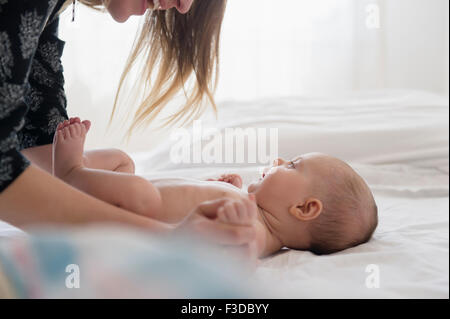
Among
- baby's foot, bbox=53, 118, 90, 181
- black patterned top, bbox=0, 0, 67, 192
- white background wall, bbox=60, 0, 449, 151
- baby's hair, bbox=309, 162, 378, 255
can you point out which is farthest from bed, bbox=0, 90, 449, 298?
white background wall, bbox=60, 0, 449, 151

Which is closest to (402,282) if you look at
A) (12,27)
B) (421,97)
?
(12,27)

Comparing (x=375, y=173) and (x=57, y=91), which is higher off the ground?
(x=57, y=91)

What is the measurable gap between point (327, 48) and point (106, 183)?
116 inches

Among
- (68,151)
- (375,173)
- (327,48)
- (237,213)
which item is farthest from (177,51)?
(327,48)

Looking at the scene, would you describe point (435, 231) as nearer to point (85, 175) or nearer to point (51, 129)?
point (85, 175)

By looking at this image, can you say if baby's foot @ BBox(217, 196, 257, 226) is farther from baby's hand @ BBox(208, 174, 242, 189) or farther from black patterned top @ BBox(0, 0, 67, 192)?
baby's hand @ BBox(208, 174, 242, 189)

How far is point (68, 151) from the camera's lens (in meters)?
0.82

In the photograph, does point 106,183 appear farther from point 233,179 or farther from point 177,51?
point 177,51

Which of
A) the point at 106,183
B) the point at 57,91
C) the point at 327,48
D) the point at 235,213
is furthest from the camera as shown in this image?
the point at 327,48

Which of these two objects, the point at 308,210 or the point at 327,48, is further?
the point at 327,48

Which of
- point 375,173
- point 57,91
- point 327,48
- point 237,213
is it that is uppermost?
point 327,48

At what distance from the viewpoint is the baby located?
790mm
